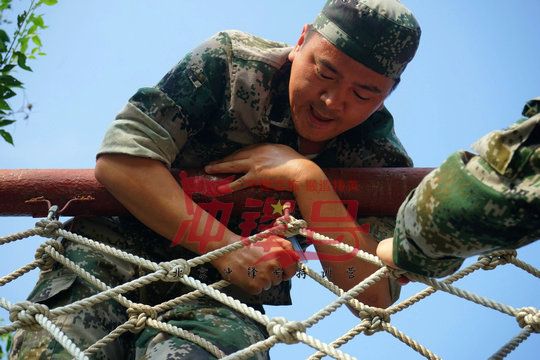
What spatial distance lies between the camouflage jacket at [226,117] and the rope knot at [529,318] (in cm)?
60

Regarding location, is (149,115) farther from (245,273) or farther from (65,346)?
(65,346)

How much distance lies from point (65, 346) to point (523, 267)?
0.86 meters

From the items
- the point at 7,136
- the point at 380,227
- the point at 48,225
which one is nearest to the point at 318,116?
the point at 380,227

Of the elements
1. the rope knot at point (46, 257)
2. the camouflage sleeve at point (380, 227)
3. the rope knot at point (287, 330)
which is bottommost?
the rope knot at point (46, 257)

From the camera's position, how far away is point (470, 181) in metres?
0.83

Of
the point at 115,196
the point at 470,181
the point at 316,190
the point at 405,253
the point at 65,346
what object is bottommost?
the point at 65,346

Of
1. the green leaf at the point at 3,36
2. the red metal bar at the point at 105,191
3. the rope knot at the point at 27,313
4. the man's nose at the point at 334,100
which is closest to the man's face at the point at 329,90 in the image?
the man's nose at the point at 334,100

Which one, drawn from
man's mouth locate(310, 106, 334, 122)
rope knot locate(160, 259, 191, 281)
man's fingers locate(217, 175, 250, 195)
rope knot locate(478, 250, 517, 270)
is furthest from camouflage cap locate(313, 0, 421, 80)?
rope knot locate(160, 259, 191, 281)

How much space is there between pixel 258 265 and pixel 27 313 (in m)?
0.46

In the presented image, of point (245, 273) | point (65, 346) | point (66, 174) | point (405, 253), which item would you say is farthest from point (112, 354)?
point (405, 253)

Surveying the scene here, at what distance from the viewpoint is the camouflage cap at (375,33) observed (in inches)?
58.6

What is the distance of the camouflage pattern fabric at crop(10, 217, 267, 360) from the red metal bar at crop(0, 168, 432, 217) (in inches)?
2.7

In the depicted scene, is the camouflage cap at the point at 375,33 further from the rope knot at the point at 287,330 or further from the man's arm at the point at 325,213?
the rope knot at the point at 287,330

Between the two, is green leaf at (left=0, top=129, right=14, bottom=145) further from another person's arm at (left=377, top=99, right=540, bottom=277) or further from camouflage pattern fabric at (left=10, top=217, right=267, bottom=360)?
another person's arm at (left=377, top=99, right=540, bottom=277)
